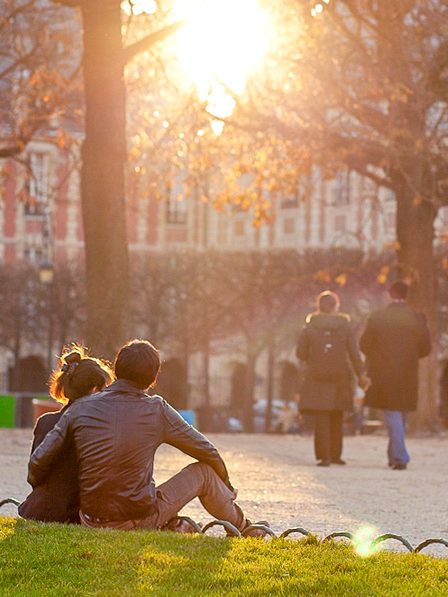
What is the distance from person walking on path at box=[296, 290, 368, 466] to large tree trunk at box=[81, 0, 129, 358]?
254 centimetres

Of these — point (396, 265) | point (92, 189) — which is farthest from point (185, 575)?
point (396, 265)

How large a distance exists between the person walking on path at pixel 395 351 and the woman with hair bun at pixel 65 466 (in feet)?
25.5

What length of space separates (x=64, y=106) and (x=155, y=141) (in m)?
2.17

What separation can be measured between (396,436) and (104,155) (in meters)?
4.19

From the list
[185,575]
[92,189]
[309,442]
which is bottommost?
[309,442]

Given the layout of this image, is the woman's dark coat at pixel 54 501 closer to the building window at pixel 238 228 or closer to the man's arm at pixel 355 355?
the man's arm at pixel 355 355

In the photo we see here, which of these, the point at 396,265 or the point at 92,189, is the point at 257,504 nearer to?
the point at 92,189

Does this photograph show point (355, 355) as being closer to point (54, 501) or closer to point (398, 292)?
point (398, 292)

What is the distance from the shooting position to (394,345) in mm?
15820

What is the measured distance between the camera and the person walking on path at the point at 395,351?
1558 centimetres

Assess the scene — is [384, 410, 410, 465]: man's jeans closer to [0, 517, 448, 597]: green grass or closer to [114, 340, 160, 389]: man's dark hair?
[114, 340, 160, 389]: man's dark hair

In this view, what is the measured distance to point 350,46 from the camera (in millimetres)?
21875

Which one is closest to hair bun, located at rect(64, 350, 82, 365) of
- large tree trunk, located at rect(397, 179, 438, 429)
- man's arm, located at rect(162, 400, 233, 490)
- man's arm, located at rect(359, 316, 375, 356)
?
man's arm, located at rect(162, 400, 233, 490)

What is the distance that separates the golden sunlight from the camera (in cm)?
1998
